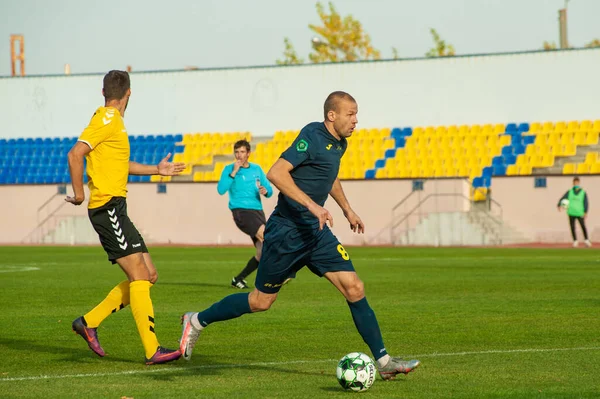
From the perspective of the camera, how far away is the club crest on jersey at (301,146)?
7.96 metres

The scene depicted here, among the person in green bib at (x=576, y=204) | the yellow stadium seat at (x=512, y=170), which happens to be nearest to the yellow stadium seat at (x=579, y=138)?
the yellow stadium seat at (x=512, y=170)

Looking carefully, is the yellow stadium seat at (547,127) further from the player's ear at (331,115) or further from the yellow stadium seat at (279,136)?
the player's ear at (331,115)

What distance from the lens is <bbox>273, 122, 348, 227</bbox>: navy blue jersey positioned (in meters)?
8.00

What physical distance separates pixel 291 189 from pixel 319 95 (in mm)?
38193

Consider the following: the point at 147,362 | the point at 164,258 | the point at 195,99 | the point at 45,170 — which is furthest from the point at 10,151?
the point at 147,362

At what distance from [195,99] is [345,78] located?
703cm

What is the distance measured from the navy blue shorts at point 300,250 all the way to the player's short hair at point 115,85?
5.90 ft

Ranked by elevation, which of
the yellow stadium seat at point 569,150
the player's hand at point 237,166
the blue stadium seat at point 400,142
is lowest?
the player's hand at point 237,166

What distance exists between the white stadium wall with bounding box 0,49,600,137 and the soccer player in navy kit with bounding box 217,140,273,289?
26.8m

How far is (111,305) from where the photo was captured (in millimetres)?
9297

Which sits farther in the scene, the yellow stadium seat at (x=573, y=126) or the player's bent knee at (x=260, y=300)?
the yellow stadium seat at (x=573, y=126)

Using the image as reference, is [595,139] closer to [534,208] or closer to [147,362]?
[534,208]

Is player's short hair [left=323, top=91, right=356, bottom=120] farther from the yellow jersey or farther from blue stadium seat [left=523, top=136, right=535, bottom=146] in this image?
blue stadium seat [left=523, top=136, right=535, bottom=146]

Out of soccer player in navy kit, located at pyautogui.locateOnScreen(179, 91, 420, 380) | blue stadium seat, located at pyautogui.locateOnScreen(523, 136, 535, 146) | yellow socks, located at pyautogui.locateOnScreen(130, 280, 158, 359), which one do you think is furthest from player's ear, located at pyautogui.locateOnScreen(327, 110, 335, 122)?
blue stadium seat, located at pyautogui.locateOnScreen(523, 136, 535, 146)
